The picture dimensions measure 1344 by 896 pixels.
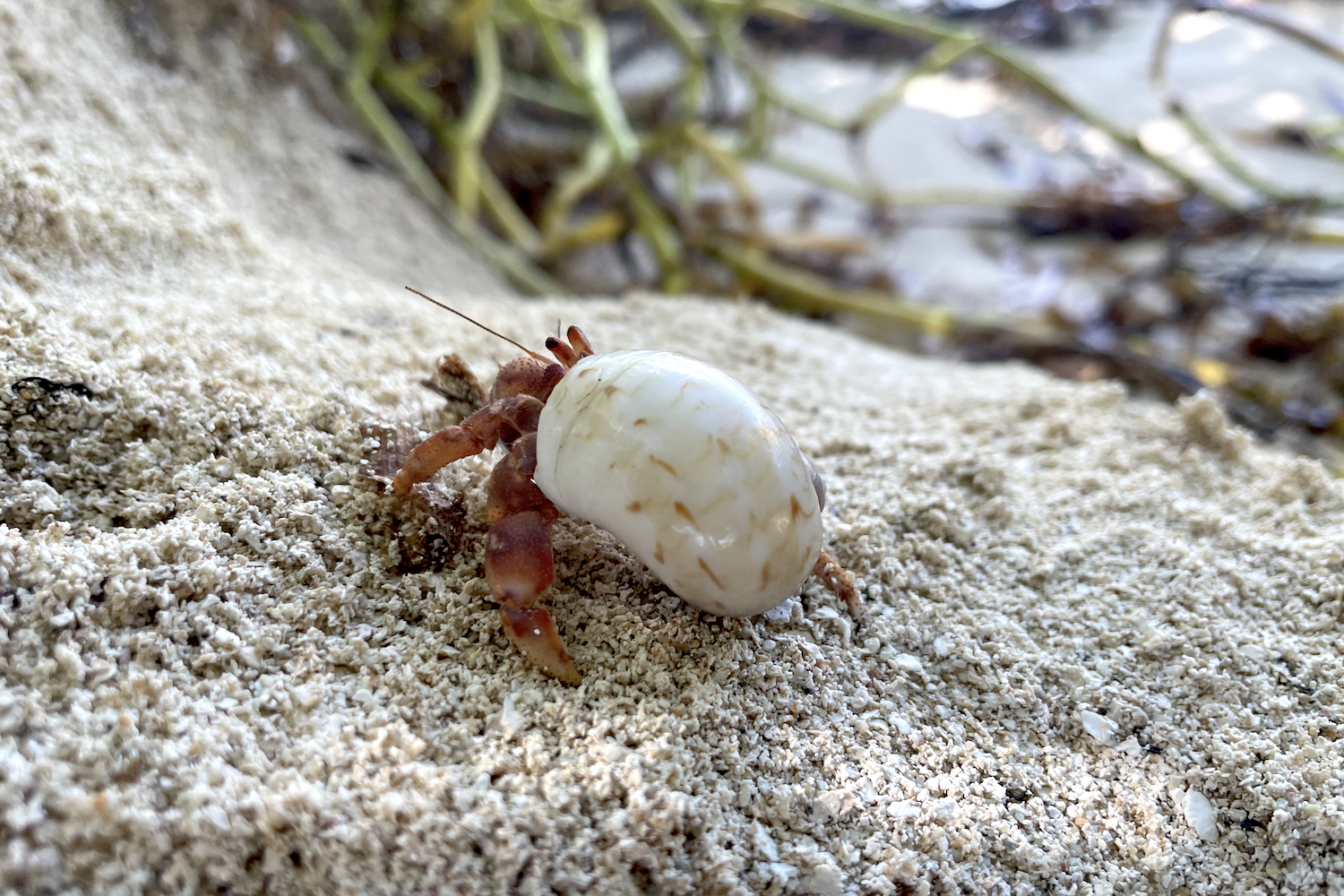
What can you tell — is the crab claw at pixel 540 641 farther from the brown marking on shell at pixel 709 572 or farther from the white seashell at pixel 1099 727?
the white seashell at pixel 1099 727

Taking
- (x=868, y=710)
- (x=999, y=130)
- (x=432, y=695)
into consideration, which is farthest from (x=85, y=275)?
(x=999, y=130)

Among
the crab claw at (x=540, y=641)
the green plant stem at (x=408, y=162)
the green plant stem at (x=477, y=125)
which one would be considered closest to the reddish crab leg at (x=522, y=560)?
the crab claw at (x=540, y=641)

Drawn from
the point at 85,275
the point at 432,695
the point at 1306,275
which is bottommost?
the point at 1306,275

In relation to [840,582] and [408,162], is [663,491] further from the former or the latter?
[408,162]

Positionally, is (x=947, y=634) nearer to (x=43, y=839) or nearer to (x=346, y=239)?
(x=43, y=839)

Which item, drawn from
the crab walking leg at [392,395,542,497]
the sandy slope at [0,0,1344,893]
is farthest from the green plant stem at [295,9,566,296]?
the crab walking leg at [392,395,542,497]

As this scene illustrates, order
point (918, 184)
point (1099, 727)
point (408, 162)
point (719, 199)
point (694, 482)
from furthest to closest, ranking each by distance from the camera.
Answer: point (918, 184) → point (719, 199) → point (408, 162) → point (1099, 727) → point (694, 482)

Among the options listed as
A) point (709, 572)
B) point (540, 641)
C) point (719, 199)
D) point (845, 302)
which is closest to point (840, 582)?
point (709, 572)
